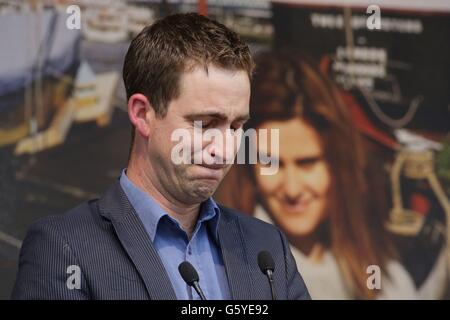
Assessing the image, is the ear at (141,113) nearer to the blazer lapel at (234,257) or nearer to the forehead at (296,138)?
the blazer lapel at (234,257)

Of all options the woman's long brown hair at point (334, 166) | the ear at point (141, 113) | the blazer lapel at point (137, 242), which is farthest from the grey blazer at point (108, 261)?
the woman's long brown hair at point (334, 166)

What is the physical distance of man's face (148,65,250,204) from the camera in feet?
6.11

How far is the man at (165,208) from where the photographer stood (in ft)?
6.02

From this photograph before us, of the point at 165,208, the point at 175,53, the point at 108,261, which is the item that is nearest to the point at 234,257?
the point at 165,208

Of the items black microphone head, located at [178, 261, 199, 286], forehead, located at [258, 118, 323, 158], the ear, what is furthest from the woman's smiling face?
black microphone head, located at [178, 261, 199, 286]

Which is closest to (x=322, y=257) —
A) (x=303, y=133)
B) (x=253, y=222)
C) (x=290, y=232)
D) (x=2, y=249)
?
(x=290, y=232)

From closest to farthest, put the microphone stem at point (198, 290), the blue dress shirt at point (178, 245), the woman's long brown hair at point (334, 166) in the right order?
the microphone stem at point (198, 290) → the blue dress shirt at point (178, 245) → the woman's long brown hair at point (334, 166)

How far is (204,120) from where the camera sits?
6.13 feet

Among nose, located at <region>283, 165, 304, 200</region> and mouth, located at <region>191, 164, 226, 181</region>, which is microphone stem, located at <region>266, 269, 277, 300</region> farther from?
nose, located at <region>283, 165, 304, 200</region>

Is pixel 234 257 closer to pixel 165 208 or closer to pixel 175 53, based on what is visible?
pixel 165 208

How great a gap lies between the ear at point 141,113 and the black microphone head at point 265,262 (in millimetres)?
348

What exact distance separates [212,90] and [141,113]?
0.61 ft

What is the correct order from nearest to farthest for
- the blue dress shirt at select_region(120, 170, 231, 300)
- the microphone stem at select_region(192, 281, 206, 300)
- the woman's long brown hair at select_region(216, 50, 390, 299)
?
1. the microphone stem at select_region(192, 281, 206, 300)
2. the blue dress shirt at select_region(120, 170, 231, 300)
3. the woman's long brown hair at select_region(216, 50, 390, 299)

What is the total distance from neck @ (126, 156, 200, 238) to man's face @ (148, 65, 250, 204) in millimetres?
52
